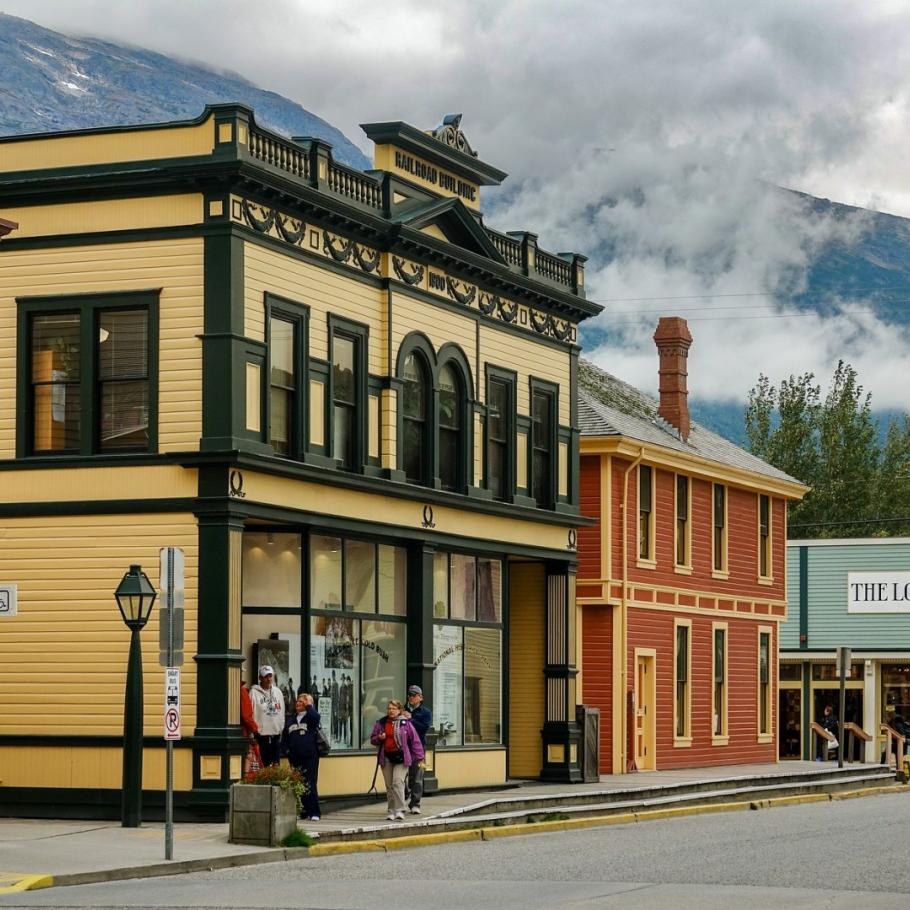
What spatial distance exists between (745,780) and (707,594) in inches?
351

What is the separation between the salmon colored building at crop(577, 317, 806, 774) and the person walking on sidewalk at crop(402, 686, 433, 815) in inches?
483

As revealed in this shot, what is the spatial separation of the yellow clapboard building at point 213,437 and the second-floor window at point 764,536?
18361 mm

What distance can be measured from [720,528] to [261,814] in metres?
24.8

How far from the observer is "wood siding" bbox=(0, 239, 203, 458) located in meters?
25.9

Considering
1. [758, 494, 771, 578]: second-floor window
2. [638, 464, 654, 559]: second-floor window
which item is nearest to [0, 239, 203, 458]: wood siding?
[638, 464, 654, 559]: second-floor window

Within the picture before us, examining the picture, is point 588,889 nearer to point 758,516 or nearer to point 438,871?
point 438,871

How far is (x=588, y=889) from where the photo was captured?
1830 cm

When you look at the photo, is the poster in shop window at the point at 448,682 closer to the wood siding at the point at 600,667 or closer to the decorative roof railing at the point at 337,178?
the decorative roof railing at the point at 337,178

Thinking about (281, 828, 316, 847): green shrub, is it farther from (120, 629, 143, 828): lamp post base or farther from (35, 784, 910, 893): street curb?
(120, 629, 143, 828): lamp post base

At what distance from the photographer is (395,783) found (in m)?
25.9

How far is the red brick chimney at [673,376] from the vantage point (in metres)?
46.2

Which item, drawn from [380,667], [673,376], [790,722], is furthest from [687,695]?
[790,722]

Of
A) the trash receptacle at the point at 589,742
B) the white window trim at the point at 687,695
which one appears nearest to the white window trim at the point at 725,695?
the white window trim at the point at 687,695

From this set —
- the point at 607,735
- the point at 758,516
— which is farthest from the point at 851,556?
the point at 607,735
